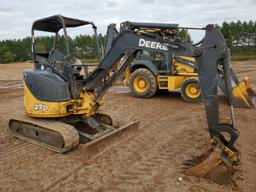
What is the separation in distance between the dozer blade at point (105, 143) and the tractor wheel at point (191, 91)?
3874 mm

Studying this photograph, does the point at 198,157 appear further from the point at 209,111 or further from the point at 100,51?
the point at 100,51

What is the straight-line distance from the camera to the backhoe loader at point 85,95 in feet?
14.7

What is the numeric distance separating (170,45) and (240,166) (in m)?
2.17

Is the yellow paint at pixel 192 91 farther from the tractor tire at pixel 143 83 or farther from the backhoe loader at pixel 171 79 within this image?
the tractor tire at pixel 143 83

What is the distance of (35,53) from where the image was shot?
618 centimetres

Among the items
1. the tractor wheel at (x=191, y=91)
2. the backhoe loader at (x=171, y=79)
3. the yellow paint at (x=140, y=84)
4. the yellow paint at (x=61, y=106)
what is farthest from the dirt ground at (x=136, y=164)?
the yellow paint at (x=140, y=84)

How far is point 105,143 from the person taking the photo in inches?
223

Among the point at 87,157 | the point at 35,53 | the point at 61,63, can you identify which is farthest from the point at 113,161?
the point at 35,53

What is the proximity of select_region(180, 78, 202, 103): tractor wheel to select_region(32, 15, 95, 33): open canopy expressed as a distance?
4496 millimetres

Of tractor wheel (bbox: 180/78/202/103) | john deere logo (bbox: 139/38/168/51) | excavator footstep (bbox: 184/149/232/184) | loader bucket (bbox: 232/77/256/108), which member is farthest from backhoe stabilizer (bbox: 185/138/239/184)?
tractor wheel (bbox: 180/78/202/103)

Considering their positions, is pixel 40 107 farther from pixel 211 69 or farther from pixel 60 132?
pixel 211 69

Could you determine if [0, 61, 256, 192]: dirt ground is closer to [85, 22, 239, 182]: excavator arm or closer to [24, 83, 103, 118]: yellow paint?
[85, 22, 239, 182]: excavator arm

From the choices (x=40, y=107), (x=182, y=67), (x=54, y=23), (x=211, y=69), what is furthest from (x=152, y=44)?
(x=182, y=67)

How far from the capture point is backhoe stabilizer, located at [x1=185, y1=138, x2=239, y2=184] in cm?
426
